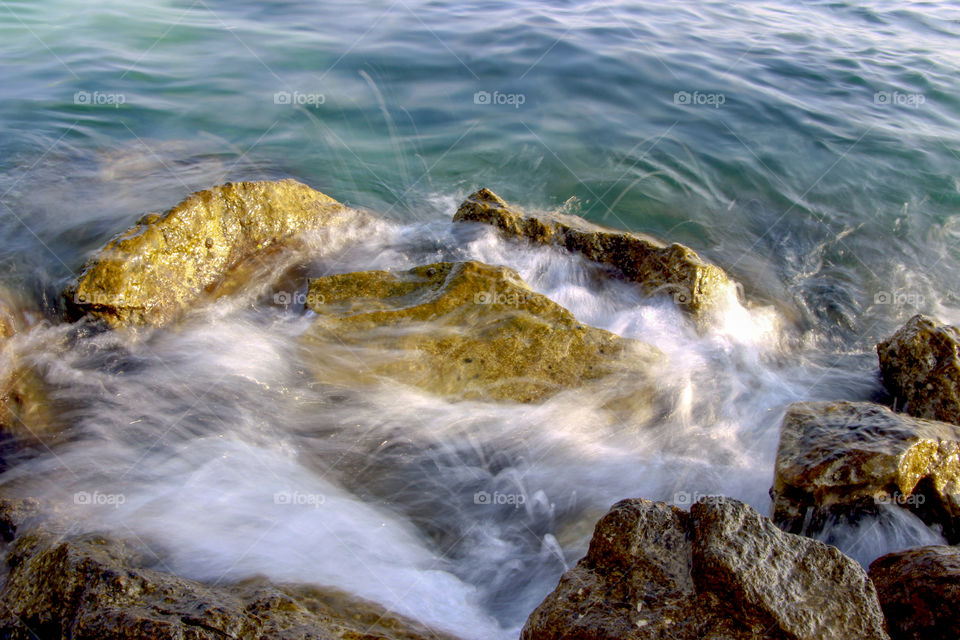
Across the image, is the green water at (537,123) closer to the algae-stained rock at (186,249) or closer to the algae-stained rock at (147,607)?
the algae-stained rock at (186,249)

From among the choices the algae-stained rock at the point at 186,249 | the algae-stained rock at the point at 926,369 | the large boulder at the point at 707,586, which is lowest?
the algae-stained rock at the point at 926,369

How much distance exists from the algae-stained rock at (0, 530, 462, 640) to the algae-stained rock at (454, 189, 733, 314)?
366 cm

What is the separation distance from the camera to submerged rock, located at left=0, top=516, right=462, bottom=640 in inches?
94.5

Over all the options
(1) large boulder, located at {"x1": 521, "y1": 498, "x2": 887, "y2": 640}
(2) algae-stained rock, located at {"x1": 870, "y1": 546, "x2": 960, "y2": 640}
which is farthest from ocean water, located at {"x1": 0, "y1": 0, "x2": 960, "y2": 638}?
(1) large boulder, located at {"x1": 521, "y1": 498, "x2": 887, "y2": 640}

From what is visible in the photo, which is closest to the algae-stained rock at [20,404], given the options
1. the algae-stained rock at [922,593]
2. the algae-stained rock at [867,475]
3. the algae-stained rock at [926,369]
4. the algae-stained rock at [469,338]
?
the algae-stained rock at [469,338]

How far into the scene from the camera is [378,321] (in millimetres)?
4570

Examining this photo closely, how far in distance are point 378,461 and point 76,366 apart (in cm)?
242

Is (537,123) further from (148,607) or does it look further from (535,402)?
(148,607)

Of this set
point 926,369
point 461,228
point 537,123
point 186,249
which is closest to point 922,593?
point 926,369

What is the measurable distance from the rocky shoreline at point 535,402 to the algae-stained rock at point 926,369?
16 mm

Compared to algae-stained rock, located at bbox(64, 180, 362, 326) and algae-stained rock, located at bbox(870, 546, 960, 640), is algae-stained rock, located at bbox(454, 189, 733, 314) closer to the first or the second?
algae-stained rock, located at bbox(64, 180, 362, 326)

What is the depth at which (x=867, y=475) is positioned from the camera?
3.45 m

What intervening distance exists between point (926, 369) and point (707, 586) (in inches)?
126

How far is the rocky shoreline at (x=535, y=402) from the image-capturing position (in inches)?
100
